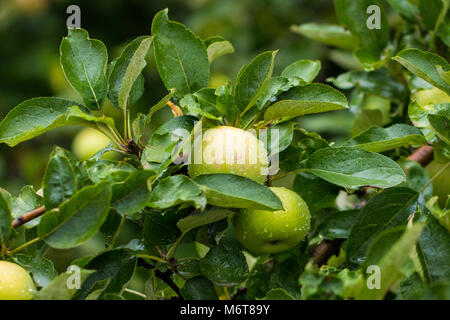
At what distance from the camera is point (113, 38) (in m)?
2.76

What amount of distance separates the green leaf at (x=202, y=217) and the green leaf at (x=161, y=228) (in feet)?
0.05

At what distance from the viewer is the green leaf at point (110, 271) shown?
0.66m

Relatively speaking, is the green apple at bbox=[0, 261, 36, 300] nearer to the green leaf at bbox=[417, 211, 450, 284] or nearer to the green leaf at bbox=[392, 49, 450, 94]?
the green leaf at bbox=[417, 211, 450, 284]

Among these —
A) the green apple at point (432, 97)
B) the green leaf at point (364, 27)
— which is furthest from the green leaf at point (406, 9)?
the green apple at point (432, 97)

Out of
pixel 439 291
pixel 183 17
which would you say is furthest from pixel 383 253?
pixel 183 17

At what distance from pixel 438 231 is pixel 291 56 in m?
1.69

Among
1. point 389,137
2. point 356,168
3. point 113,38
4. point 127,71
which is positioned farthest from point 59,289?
point 113,38

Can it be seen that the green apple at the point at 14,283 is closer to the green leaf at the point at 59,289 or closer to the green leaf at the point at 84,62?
the green leaf at the point at 59,289

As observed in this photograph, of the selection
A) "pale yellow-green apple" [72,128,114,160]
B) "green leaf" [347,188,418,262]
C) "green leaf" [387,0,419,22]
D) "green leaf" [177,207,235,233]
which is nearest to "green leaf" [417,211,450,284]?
"green leaf" [347,188,418,262]

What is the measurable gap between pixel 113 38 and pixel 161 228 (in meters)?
2.17

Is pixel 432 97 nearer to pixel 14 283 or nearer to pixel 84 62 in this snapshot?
pixel 84 62

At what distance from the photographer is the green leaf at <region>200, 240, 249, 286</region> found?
0.76 meters
